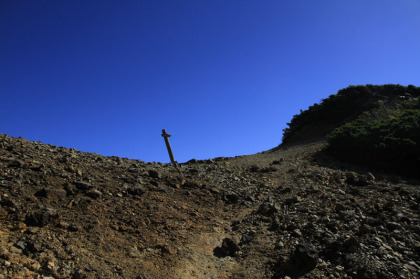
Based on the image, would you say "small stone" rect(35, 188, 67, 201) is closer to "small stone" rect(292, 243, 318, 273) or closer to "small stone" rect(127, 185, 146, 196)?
"small stone" rect(127, 185, 146, 196)

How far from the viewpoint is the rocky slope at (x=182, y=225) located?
5316 millimetres

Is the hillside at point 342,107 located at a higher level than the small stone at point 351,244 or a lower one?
higher

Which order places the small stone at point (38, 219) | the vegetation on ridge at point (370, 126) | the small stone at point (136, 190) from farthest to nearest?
the vegetation on ridge at point (370, 126) < the small stone at point (136, 190) < the small stone at point (38, 219)

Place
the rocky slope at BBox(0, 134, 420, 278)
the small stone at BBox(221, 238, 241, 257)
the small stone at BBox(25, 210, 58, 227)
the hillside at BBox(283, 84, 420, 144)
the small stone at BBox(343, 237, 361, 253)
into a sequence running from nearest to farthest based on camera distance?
the rocky slope at BBox(0, 134, 420, 278), the small stone at BBox(25, 210, 58, 227), the small stone at BBox(343, 237, 361, 253), the small stone at BBox(221, 238, 241, 257), the hillside at BBox(283, 84, 420, 144)

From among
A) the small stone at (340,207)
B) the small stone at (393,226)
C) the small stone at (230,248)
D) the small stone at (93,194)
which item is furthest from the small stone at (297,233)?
the small stone at (93,194)

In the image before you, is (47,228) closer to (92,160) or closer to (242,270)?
(242,270)

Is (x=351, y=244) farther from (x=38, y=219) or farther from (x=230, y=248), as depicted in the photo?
(x=38, y=219)

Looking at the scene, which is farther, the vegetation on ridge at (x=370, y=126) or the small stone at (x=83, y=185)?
the vegetation on ridge at (x=370, y=126)

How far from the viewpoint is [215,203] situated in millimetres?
8992

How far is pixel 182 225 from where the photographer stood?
23.8 feet

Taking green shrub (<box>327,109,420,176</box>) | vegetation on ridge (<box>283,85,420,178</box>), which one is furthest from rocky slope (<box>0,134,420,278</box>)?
vegetation on ridge (<box>283,85,420,178</box>)

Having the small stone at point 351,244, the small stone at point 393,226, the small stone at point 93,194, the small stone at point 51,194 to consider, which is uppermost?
the small stone at point 51,194

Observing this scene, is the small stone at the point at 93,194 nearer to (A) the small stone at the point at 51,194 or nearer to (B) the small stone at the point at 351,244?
(A) the small stone at the point at 51,194

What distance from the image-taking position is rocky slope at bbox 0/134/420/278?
209 inches
